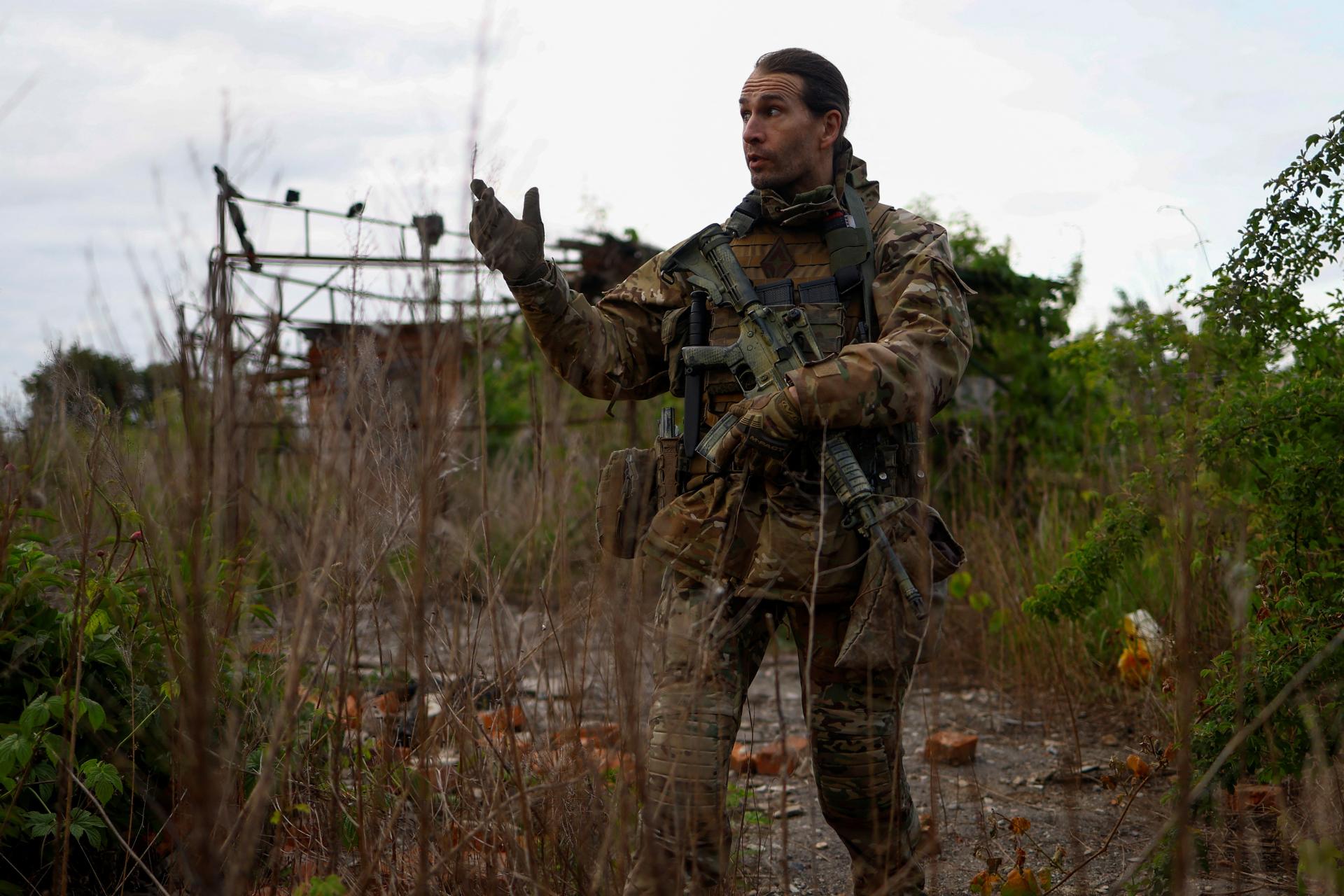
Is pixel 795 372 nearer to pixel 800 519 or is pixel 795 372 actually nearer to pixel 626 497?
pixel 800 519

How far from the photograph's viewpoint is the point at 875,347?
2.42 m

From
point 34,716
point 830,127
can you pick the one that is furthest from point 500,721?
point 830,127

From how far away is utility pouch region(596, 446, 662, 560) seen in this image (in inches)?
105

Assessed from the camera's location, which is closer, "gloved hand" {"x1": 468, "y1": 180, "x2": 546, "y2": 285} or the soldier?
the soldier

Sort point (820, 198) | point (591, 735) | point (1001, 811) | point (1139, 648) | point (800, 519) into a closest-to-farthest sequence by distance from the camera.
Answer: point (591, 735) → point (800, 519) → point (820, 198) → point (1001, 811) → point (1139, 648)

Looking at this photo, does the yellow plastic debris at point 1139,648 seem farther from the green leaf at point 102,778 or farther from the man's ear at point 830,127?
the green leaf at point 102,778

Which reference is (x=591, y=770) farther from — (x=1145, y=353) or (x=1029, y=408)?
(x=1029, y=408)

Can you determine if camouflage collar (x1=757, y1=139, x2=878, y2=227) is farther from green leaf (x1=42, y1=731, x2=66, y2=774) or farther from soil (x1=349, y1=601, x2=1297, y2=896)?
green leaf (x1=42, y1=731, x2=66, y2=774)

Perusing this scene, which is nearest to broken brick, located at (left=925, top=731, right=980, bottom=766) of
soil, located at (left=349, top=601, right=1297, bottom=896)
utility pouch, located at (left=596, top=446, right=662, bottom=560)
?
soil, located at (left=349, top=601, right=1297, bottom=896)

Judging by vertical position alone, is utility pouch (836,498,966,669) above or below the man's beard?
below

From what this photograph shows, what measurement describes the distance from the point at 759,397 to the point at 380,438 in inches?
31.5

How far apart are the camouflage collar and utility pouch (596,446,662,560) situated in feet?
2.07

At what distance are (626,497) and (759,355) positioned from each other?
45cm

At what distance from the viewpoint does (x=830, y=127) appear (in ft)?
9.15
